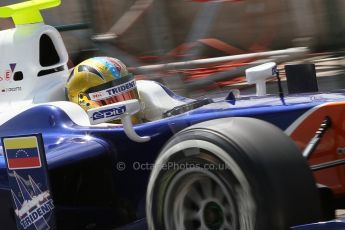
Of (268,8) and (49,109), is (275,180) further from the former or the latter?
(268,8)

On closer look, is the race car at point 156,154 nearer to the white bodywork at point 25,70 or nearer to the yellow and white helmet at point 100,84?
the white bodywork at point 25,70

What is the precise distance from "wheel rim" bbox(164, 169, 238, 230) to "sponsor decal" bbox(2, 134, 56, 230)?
0.74m

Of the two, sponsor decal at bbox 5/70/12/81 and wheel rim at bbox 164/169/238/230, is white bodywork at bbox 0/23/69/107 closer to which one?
sponsor decal at bbox 5/70/12/81

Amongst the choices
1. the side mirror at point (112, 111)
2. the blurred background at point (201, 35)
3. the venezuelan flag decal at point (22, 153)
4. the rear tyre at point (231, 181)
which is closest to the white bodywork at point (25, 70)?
the venezuelan flag decal at point (22, 153)

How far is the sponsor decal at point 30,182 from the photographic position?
3986mm

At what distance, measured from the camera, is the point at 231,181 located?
336 cm

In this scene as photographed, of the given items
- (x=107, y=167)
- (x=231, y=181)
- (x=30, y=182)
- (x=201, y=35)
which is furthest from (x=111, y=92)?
(x=201, y=35)

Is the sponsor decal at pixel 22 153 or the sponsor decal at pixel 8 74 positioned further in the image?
the sponsor decal at pixel 8 74

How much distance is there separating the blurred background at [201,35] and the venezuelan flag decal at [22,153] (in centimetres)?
437

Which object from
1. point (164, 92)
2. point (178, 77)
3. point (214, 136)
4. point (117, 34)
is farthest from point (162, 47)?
point (214, 136)

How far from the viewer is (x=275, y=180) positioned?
3250 millimetres

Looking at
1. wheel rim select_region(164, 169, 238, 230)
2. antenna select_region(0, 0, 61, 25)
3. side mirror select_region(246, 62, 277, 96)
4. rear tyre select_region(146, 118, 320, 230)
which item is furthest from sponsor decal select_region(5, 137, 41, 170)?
side mirror select_region(246, 62, 277, 96)

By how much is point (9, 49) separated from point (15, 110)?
448mm

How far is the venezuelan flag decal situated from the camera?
3.98m
